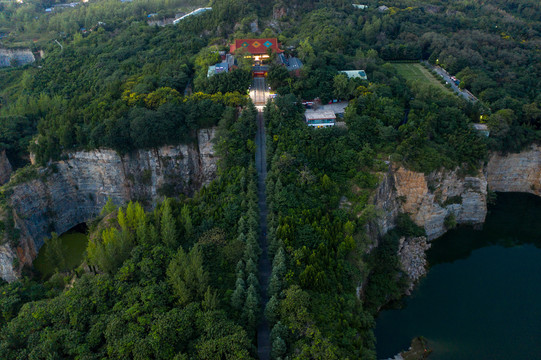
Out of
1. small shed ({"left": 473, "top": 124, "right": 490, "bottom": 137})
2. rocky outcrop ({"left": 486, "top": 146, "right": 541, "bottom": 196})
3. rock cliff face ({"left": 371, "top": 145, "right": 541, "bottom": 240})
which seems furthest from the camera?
rocky outcrop ({"left": 486, "top": 146, "right": 541, "bottom": 196})

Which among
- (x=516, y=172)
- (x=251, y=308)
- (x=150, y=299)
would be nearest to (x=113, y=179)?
(x=150, y=299)

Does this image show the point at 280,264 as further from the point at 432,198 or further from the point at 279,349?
the point at 432,198

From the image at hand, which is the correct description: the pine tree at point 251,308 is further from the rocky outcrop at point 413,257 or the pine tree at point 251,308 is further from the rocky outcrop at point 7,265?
the rocky outcrop at point 7,265

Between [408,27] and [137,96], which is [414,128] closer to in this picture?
[137,96]

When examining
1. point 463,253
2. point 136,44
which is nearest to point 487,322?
point 463,253

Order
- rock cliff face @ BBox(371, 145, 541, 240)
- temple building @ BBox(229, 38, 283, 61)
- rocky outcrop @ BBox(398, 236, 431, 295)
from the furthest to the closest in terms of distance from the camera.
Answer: temple building @ BBox(229, 38, 283, 61) < rock cliff face @ BBox(371, 145, 541, 240) < rocky outcrop @ BBox(398, 236, 431, 295)

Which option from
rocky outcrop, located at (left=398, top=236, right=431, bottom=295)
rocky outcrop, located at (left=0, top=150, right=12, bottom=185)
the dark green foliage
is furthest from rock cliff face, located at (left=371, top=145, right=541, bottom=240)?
rocky outcrop, located at (left=0, top=150, right=12, bottom=185)

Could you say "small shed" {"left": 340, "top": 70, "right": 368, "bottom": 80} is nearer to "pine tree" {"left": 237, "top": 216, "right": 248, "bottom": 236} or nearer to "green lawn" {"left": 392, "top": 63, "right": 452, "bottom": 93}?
"green lawn" {"left": 392, "top": 63, "right": 452, "bottom": 93}

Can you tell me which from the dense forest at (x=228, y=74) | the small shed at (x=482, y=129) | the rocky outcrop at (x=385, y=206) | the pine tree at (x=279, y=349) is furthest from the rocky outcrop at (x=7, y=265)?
the small shed at (x=482, y=129)
